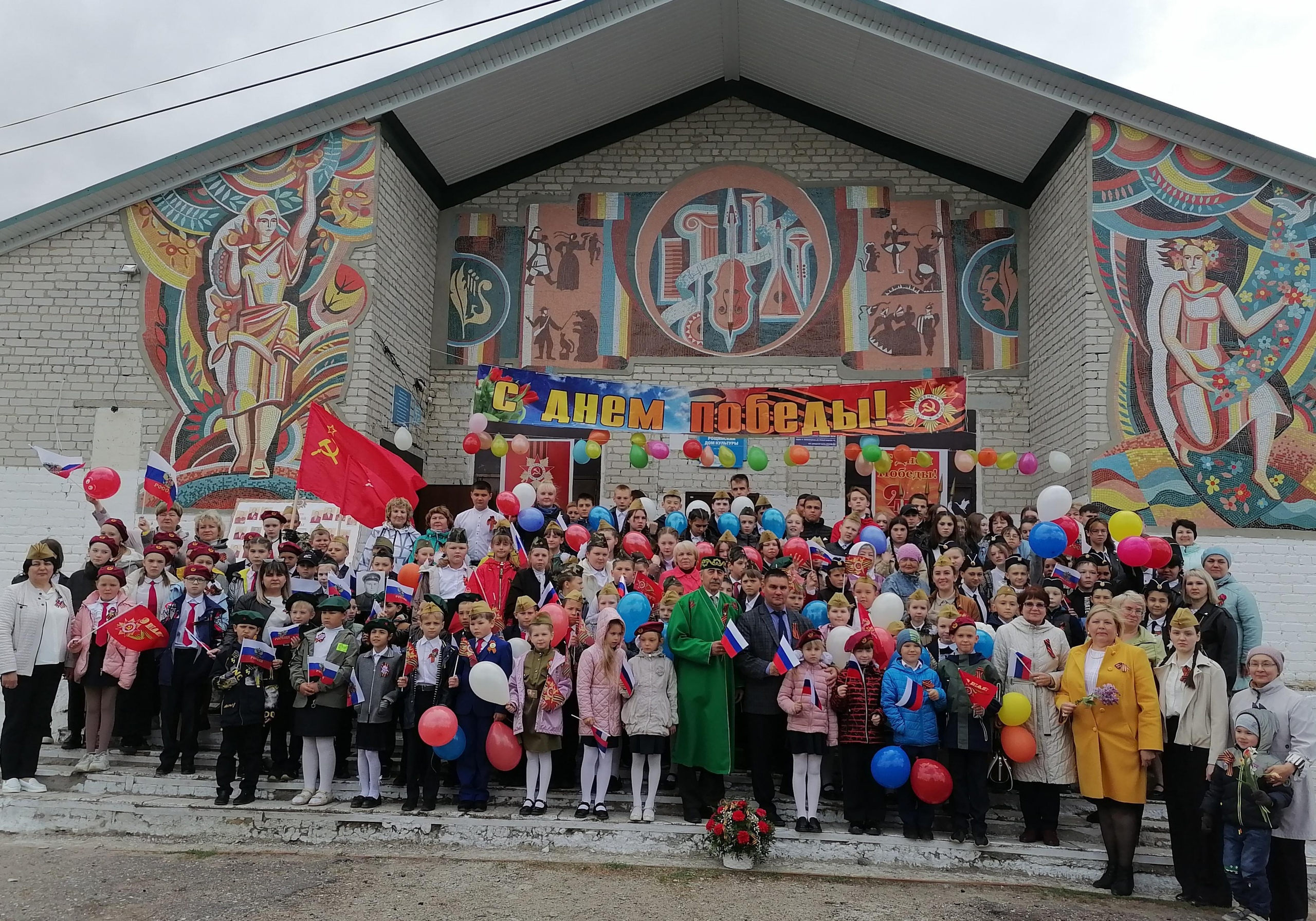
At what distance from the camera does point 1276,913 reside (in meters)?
5.15

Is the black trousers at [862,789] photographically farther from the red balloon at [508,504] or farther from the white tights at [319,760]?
the red balloon at [508,504]

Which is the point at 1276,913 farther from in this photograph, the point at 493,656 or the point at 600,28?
the point at 600,28

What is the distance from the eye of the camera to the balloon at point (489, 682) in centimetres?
625

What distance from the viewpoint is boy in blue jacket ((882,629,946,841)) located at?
6.13m

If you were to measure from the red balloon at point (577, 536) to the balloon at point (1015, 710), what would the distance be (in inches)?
142

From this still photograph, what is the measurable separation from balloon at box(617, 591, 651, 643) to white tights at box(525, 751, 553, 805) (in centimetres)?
95

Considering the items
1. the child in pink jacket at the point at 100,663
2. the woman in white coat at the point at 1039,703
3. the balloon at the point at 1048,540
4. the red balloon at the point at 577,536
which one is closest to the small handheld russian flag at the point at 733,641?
the woman in white coat at the point at 1039,703

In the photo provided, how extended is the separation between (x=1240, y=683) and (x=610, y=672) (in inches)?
165

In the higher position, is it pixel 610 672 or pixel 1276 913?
pixel 610 672

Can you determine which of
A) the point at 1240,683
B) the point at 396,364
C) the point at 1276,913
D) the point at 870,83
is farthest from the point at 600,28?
the point at 1276,913

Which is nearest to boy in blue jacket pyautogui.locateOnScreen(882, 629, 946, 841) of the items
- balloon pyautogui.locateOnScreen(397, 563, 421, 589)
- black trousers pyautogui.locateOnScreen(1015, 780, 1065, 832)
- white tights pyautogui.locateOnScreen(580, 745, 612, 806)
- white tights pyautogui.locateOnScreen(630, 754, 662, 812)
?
black trousers pyautogui.locateOnScreen(1015, 780, 1065, 832)

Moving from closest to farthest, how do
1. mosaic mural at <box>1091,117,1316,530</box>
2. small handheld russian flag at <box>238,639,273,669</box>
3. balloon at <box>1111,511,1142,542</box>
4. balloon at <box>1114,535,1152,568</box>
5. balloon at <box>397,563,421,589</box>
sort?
small handheld russian flag at <box>238,639,273,669</box>, balloon at <box>1114,535,1152,568</box>, balloon at <box>397,563,421,589</box>, balloon at <box>1111,511,1142,542</box>, mosaic mural at <box>1091,117,1316,530</box>

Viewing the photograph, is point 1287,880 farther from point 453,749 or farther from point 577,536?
point 577,536

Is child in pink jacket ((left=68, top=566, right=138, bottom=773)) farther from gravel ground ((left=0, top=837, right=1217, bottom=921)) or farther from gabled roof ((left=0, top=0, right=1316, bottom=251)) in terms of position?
gabled roof ((left=0, top=0, right=1316, bottom=251))
